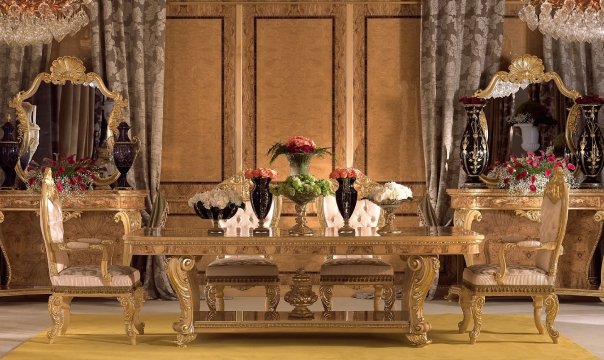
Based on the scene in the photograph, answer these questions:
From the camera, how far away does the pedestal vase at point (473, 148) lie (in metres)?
8.72

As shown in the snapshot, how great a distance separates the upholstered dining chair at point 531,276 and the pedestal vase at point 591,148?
2043 millimetres

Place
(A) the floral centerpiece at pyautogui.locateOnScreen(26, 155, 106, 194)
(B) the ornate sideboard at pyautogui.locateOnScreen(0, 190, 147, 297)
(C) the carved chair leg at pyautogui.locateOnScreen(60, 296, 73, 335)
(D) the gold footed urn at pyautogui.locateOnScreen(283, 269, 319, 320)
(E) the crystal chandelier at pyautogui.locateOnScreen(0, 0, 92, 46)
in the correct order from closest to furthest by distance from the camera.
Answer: (D) the gold footed urn at pyautogui.locateOnScreen(283, 269, 319, 320) → (C) the carved chair leg at pyautogui.locateOnScreen(60, 296, 73, 335) → (E) the crystal chandelier at pyautogui.locateOnScreen(0, 0, 92, 46) → (B) the ornate sideboard at pyautogui.locateOnScreen(0, 190, 147, 297) → (A) the floral centerpiece at pyautogui.locateOnScreen(26, 155, 106, 194)

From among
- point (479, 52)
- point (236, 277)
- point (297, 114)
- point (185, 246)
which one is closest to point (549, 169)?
point (479, 52)

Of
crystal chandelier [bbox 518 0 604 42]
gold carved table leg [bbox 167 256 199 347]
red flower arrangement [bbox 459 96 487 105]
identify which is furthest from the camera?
red flower arrangement [bbox 459 96 487 105]

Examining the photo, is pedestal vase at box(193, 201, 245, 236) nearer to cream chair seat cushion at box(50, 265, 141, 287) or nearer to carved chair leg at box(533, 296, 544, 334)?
cream chair seat cushion at box(50, 265, 141, 287)

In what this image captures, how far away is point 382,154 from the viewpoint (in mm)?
9156

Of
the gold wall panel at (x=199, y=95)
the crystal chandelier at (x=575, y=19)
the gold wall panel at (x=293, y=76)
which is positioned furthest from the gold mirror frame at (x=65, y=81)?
the crystal chandelier at (x=575, y=19)

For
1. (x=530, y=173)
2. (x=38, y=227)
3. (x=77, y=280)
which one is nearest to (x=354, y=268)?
(x=77, y=280)

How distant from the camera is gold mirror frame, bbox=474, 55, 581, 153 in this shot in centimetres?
898

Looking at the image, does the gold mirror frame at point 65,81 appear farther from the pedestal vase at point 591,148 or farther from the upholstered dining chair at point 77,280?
the pedestal vase at point 591,148

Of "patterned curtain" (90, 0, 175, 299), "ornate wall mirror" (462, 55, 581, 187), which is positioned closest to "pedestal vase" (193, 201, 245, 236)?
"patterned curtain" (90, 0, 175, 299)

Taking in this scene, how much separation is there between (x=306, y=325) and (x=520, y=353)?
1267mm

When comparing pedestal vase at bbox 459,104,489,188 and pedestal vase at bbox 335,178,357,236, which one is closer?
pedestal vase at bbox 335,178,357,236

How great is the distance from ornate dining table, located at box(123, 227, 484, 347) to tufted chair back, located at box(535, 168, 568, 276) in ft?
1.83
